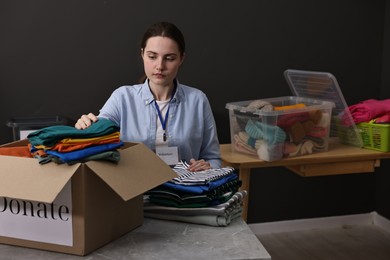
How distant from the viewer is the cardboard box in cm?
120

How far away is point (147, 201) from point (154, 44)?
35.7 inches

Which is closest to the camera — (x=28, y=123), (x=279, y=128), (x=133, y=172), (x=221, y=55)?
(x=133, y=172)

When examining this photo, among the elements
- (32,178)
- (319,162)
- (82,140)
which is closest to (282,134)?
(319,162)

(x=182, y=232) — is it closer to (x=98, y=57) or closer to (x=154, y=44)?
(x=154, y=44)

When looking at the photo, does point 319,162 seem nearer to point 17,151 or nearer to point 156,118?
point 156,118

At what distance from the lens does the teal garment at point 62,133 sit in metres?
1.26

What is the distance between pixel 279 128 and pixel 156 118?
2.37 ft

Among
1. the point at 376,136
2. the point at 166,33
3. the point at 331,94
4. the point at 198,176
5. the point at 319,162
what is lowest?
the point at 319,162

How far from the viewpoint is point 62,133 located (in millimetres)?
1272

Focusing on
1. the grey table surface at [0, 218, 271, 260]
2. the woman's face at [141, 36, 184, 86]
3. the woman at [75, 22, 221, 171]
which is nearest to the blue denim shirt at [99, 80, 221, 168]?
the woman at [75, 22, 221, 171]

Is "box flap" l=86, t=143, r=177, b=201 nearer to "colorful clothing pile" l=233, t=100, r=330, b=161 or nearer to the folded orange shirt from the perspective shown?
the folded orange shirt

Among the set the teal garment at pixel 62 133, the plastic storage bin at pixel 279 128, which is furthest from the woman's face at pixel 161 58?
the teal garment at pixel 62 133

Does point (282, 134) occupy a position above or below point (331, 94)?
below

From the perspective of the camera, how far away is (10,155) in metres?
1.36
